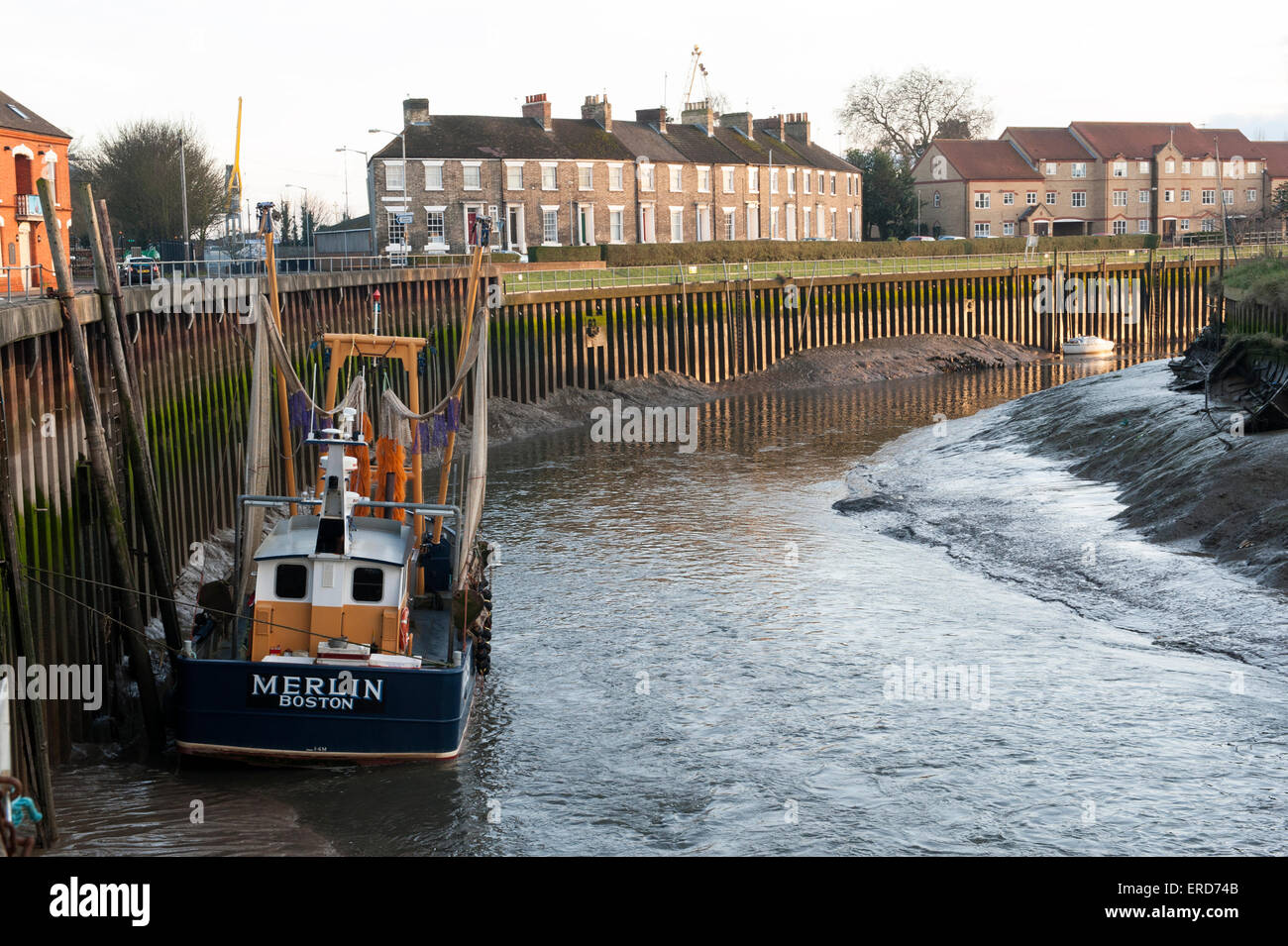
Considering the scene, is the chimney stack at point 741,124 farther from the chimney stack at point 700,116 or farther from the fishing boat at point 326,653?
the fishing boat at point 326,653

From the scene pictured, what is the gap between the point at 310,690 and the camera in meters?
15.6

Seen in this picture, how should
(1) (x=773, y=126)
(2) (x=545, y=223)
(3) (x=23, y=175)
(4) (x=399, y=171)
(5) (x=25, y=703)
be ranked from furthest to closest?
(1) (x=773, y=126), (2) (x=545, y=223), (4) (x=399, y=171), (3) (x=23, y=175), (5) (x=25, y=703)

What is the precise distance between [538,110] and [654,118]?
35.9ft

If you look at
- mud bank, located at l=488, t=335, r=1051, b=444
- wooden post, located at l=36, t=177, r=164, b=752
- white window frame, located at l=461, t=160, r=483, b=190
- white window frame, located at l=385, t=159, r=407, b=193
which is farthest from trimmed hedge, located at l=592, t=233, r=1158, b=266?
wooden post, located at l=36, t=177, r=164, b=752

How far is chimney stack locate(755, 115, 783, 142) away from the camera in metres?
94.9

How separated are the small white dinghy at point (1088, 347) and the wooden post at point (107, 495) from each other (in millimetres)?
59668

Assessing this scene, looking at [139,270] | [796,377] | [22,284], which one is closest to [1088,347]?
[796,377]

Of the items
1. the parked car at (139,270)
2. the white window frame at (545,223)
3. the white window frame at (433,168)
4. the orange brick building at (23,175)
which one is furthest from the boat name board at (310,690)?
the white window frame at (545,223)

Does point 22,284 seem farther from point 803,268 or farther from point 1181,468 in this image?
point 803,268

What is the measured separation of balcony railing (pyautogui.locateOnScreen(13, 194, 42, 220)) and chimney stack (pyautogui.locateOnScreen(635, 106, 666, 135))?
4414cm

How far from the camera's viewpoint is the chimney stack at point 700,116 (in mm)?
88125

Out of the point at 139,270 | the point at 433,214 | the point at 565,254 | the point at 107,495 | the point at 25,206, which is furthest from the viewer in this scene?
the point at 433,214

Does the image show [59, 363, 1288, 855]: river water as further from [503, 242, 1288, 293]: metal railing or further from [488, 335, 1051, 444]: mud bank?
[503, 242, 1288, 293]: metal railing
